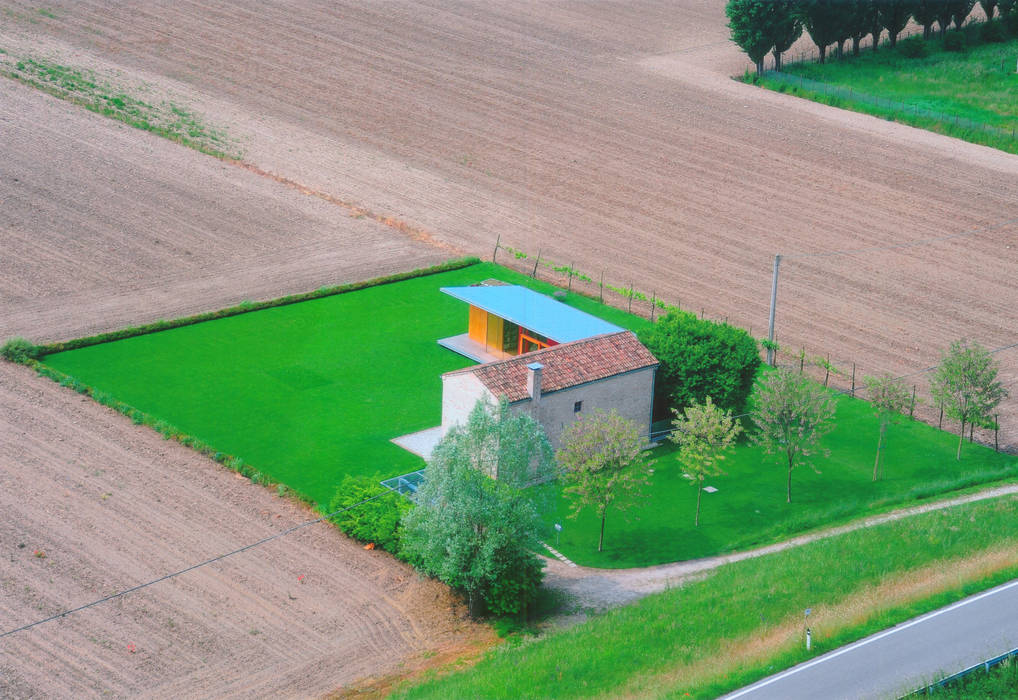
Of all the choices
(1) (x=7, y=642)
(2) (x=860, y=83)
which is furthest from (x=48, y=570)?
(2) (x=860, y=83)

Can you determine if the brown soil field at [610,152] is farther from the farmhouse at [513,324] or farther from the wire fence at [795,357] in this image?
the farmhouse at [513,324]

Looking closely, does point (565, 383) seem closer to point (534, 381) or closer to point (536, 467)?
point (534, 381)

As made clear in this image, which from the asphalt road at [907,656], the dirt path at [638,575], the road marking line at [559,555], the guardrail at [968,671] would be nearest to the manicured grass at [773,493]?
the road marking line at [559,555]

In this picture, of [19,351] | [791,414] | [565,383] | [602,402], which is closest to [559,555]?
[565,383]

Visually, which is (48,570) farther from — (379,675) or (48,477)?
(379,675)

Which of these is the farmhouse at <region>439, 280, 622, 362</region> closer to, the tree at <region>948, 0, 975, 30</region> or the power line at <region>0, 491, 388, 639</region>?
the power line at <region>0, 491, 388, 639</region>

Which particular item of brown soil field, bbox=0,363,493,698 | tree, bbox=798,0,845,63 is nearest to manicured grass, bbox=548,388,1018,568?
brown soil field, bbox=0,363,493,698
